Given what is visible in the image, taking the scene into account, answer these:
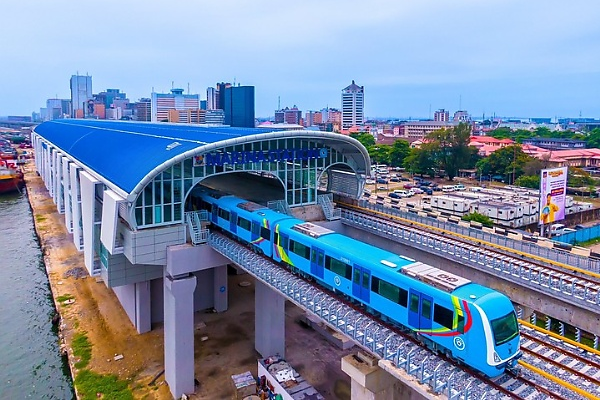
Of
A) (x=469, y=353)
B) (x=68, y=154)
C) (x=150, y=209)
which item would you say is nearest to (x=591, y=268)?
(x=469, y=353)

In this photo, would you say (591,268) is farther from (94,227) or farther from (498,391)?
(94,227)

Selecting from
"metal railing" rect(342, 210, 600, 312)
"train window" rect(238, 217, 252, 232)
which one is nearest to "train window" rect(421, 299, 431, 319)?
"metal railing" rect(342, 210, 600, 312)

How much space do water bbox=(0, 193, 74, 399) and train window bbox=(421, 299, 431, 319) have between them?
18.1 m

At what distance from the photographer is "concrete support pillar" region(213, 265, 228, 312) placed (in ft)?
94.2

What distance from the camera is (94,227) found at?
2362 cm

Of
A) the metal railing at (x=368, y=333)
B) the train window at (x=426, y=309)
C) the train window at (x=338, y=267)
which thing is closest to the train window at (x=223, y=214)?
the metal railing at (x=368, y=333)

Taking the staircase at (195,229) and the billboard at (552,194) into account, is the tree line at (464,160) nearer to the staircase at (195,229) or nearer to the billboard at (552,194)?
the billboard at (552,194)

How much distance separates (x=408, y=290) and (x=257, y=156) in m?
13.8

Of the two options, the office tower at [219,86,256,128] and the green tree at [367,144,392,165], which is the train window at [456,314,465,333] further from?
the office tower at [219,86,256,128]

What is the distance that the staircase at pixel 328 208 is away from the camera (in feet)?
92.5

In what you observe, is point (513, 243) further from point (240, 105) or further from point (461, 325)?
point (240, 105)

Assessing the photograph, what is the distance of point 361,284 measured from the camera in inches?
616

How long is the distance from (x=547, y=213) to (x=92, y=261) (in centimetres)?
3093

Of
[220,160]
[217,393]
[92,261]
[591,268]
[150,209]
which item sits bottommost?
[217,393]
